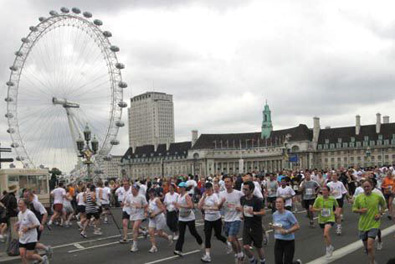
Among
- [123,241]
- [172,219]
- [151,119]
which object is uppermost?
[151,119]

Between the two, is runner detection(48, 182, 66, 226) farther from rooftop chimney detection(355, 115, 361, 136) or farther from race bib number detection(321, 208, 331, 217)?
rooftop chimney detection(355, 115, 361, 136)

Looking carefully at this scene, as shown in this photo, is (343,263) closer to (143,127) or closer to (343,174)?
(343,174)

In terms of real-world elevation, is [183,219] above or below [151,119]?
below

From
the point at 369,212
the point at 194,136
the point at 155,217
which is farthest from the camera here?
the point at 194,136

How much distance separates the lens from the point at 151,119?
472 ft

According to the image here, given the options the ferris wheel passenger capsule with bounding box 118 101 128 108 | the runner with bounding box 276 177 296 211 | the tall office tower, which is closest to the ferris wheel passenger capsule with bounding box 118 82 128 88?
the ferris wheel passenger capsule with bounding box 118 101 128 108

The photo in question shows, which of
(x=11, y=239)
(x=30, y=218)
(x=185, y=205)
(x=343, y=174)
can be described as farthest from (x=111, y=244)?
(x=343, y=174)

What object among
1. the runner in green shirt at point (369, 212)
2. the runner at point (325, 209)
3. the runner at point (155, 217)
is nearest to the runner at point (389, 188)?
the runner at point (325, 209)

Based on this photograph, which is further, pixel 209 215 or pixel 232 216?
pixel 209 215

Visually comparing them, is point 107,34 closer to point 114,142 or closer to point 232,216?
point 114,142

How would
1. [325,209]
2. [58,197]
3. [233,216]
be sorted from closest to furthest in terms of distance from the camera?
1. [233,216]
2. [325,209]
3. [58,197]

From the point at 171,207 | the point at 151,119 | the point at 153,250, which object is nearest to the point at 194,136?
the point at 151,119

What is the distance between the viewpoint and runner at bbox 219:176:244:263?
11383 millimetres

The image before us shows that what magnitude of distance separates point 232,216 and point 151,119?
132877 millimetres
